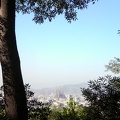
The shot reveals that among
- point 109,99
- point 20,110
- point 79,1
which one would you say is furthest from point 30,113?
point 79,1

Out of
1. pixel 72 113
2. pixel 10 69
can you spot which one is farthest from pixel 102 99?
pixel 10 69

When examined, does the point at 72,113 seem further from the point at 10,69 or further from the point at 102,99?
the point at 10,69

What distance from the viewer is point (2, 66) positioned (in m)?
7.32

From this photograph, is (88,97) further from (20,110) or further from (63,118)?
(20,110)

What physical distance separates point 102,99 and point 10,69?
20.6 ft

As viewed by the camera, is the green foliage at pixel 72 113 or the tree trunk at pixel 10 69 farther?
the green foliage at pixel 72 113

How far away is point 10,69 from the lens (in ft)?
23.8

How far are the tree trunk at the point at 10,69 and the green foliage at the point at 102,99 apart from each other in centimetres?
567

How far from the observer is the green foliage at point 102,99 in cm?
1209

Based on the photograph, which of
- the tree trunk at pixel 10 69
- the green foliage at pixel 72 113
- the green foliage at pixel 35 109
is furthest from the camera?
the green foliage at pixel 72 113

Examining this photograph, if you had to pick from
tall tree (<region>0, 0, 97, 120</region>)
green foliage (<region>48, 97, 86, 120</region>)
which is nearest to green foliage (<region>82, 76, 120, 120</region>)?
green foliage (<region>48, 97, 86, 120</region>)

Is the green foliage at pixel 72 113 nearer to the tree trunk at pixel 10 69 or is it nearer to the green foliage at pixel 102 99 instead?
the green foliage at pixel 102 99

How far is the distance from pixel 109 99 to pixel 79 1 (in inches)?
177

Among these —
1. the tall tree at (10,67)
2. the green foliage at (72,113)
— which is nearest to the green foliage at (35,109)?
the green foliage at (72,113)
